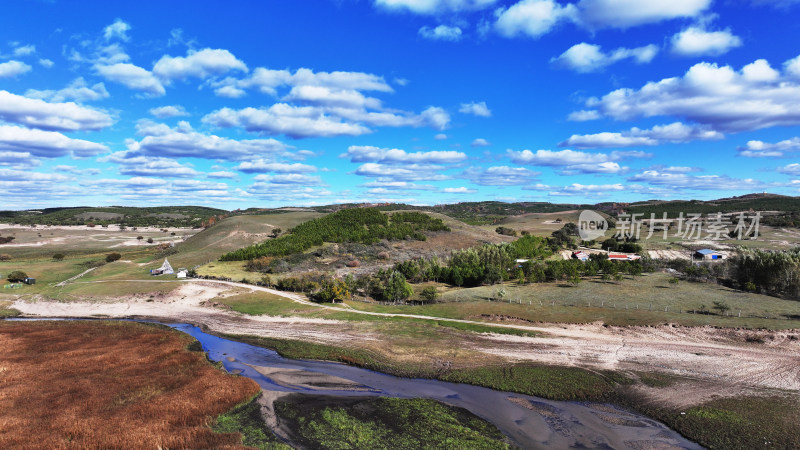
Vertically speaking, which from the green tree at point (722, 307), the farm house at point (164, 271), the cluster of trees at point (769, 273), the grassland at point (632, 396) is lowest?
the grassland at point (632, 396)

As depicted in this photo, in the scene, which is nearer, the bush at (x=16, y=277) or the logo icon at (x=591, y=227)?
the bush at (x=16, y=277)

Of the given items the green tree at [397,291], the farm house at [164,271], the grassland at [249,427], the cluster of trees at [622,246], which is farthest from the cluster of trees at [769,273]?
the farm house at [164,271]

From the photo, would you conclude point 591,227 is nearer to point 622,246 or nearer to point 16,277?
point 622,246

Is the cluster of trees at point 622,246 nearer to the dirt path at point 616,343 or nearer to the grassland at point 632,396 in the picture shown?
the dirt path at point 616,343

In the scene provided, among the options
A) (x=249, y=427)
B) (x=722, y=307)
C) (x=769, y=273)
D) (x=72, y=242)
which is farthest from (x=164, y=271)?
(x=769, y=273)

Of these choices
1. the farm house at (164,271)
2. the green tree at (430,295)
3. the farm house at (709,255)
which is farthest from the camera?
the farm house at (709,255)

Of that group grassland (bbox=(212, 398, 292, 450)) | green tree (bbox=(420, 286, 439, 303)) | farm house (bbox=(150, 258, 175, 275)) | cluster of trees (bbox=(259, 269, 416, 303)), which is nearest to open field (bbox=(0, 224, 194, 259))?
farm house (bbox=(150, 258, 175, 275))

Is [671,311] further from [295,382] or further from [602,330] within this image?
[295,382]
